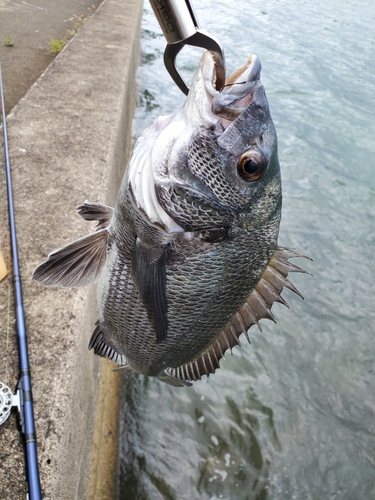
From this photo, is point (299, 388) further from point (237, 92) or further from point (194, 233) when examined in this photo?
point (237, 92)

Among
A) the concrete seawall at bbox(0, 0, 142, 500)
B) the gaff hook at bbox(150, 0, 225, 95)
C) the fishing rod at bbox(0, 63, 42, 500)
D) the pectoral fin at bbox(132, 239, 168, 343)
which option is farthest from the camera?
the concrete seawall at bbox(0, 0, 142, 500)

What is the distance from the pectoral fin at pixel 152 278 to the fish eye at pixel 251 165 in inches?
14.9

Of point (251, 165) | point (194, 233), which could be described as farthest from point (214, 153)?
point (194, 233)

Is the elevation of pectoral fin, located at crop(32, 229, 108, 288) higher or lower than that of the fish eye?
lower

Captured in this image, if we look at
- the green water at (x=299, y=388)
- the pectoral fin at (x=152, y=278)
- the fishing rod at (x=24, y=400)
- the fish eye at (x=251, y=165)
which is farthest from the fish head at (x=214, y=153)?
the green water at (x=299, y=388)

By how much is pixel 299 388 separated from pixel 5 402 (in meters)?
2.89

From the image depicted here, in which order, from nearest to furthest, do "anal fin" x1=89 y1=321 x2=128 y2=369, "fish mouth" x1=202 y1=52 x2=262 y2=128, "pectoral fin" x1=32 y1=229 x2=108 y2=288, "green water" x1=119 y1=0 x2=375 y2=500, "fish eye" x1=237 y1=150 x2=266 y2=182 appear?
"fish mouth" x1=202 y1=52 x2=262 y2=128, "fish eye" x1=237 y1=150 x2=266 y2=182, "pectoral fin" x1=32 y1=229 x2=108 y2=288, "anal fin" x1=89 y1=321 x2=128 y2=369, "green water" x1=119 y1=0 x2=375 y2=500

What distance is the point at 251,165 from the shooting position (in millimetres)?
1412

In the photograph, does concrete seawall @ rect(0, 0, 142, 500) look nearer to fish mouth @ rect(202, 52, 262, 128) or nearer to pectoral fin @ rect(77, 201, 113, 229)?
pectoral fin @ rect(77, 201, 113, 229)

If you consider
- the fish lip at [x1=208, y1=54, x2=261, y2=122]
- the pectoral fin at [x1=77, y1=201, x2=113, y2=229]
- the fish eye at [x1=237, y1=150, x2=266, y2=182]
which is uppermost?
the fish lip at [x1=208, y1=54, x2=261, y2=122]

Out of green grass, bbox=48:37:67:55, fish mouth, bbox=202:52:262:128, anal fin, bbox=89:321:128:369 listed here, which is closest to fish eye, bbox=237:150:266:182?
fish mouth, bbox=202:52:262:128

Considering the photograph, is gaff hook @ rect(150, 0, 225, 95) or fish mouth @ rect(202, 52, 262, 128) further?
fish mouth @ rect(202, 52, 262, 128)

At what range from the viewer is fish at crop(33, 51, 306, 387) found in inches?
53.6

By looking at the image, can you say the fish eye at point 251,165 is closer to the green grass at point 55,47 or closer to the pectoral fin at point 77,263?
the pectoral fin at point 77,263
